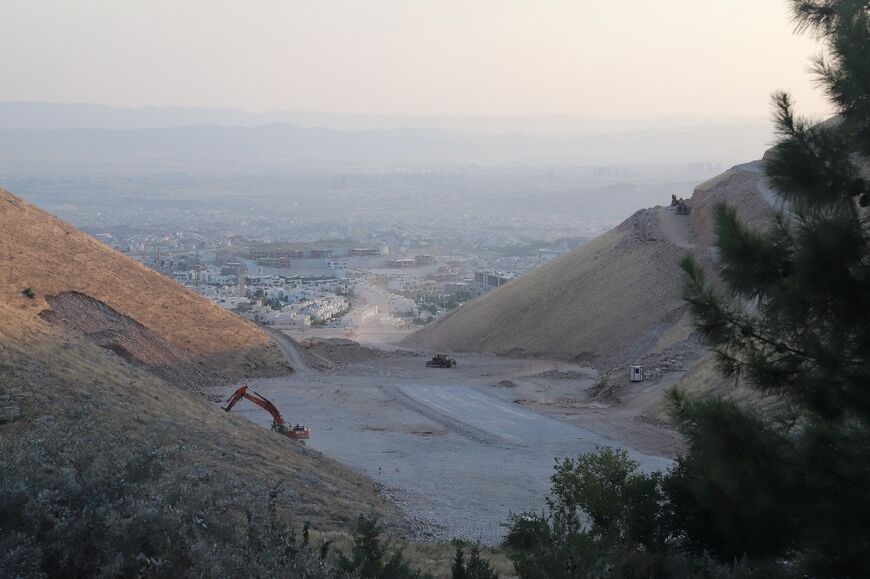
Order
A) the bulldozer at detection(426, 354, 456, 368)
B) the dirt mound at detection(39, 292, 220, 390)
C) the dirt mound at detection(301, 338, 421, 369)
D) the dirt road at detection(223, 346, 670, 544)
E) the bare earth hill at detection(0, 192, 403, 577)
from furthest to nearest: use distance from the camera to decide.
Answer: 1. the dirt mound at detection(301, 338, 421, 369)
2. the bulldozer at detection(426, 354, 456, 368)
3. the dirt mound at detection(39, 292, 220, 390)
4. the dirt road at detection(223, 346, 670, 544)
5. the bare earth hill at detection(0, 192, 403, 577)

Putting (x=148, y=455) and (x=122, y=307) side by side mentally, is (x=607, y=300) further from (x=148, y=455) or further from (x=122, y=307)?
(x=148, y=455)

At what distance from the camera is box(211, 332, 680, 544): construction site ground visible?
2062cm

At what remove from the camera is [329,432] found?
2839 centimetres

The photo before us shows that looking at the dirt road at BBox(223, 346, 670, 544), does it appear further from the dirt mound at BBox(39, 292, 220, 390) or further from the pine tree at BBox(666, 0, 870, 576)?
the pine tree at BBox(666, 0, 870, 576)

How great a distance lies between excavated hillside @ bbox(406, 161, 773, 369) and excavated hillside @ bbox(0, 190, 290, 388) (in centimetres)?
1295

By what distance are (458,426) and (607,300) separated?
812 inches

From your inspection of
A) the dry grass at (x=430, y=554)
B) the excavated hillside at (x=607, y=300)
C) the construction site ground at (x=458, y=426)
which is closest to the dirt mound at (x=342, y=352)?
the construction site ground at (x=458, y=426)

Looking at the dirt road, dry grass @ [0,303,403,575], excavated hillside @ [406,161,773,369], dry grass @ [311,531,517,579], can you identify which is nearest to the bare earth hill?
dry grass @ [0,303,403,575]

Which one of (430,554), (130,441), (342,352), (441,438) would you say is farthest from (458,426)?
(342,352)

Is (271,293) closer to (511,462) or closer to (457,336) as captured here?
(457,336)

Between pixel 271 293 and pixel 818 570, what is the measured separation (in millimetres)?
75341

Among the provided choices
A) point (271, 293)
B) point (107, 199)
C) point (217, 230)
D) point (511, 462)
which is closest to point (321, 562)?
point (511, 462)

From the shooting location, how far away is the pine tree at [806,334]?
836 cm

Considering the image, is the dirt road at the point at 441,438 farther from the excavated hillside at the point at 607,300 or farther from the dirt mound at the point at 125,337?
the excavated hillside at the point at 607,300
